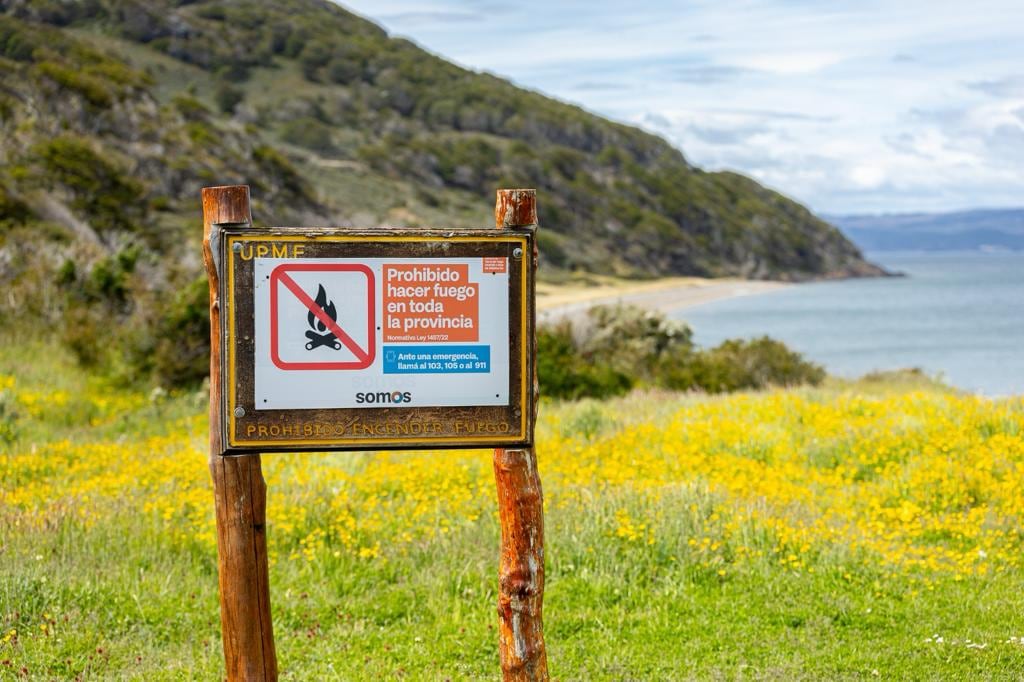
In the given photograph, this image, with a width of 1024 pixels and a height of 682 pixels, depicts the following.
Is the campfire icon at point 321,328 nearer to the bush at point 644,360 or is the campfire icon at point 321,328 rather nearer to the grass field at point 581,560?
the grass field at point 581,560

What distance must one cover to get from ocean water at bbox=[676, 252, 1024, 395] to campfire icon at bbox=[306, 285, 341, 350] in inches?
707

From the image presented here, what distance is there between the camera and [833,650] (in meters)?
5.73

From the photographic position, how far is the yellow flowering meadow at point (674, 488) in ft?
23.1

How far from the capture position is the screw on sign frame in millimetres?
4559

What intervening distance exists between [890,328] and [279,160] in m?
32.5

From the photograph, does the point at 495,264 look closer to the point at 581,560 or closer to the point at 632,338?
the point at 581,560

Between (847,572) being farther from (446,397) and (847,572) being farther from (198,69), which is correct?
(198,69)

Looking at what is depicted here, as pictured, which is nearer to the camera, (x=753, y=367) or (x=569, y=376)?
(x=569, y=376)

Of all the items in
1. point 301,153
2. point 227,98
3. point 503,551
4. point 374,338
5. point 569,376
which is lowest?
point 569,376

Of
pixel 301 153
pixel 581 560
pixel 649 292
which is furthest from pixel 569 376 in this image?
pixel 301 153

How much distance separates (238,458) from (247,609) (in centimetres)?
64

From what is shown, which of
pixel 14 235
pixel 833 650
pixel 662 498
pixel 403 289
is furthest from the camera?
pixel 14 235

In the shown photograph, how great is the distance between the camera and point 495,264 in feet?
15.0

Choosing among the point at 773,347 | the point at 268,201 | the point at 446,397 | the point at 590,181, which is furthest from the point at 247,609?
the point at 590,181
